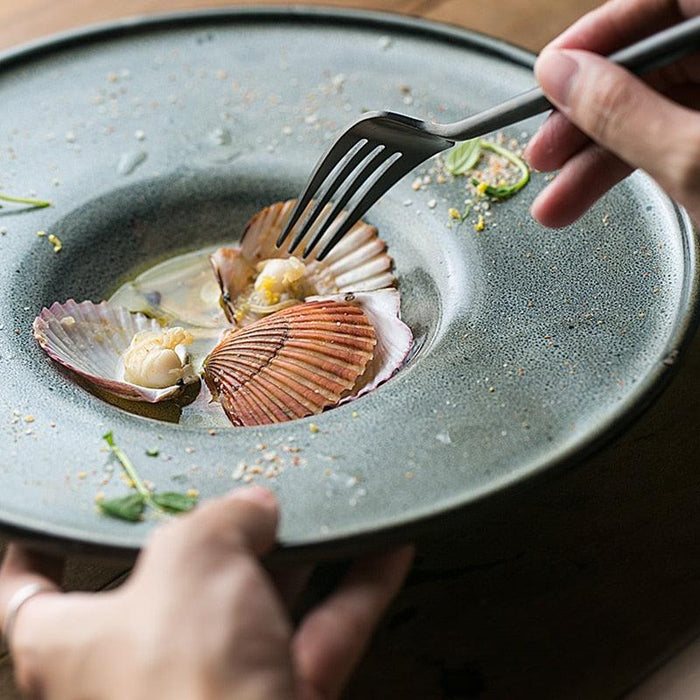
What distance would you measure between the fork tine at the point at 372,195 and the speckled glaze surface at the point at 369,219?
99 mm

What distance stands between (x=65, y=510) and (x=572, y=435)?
16.4 inches

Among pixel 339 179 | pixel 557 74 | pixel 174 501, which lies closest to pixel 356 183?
pixel 339 179

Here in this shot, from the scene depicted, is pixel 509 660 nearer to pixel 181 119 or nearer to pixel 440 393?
pixel 440 393

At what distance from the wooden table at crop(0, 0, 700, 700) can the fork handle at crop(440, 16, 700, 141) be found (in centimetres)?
31

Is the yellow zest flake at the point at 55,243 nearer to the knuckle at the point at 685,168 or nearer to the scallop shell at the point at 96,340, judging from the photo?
the scallop shell at the point at 96,340

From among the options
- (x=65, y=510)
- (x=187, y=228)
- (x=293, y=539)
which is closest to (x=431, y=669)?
(x=293, y=539)

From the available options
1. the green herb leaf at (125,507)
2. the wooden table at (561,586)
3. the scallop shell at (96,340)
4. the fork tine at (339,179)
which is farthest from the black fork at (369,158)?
the green herb leaf at (125,507)

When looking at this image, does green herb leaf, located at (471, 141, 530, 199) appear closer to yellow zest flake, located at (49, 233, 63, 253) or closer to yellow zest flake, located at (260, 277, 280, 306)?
yellow zest flake, located at (260, 277, 280, 306)

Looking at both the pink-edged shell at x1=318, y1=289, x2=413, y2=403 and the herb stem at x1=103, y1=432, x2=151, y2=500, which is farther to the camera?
the pink-edged shell at x1=318, y1=289, x2=413, y2=403

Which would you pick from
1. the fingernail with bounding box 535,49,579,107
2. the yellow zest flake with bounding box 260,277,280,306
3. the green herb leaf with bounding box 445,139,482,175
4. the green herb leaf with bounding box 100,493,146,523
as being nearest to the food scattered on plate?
the yellow zest flake with bounding box 260,277,280,306

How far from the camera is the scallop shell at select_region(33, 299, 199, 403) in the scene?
41.1 inches

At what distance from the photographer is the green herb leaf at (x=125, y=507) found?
0.77 m

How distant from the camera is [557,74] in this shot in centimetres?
81

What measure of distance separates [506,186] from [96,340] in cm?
51
